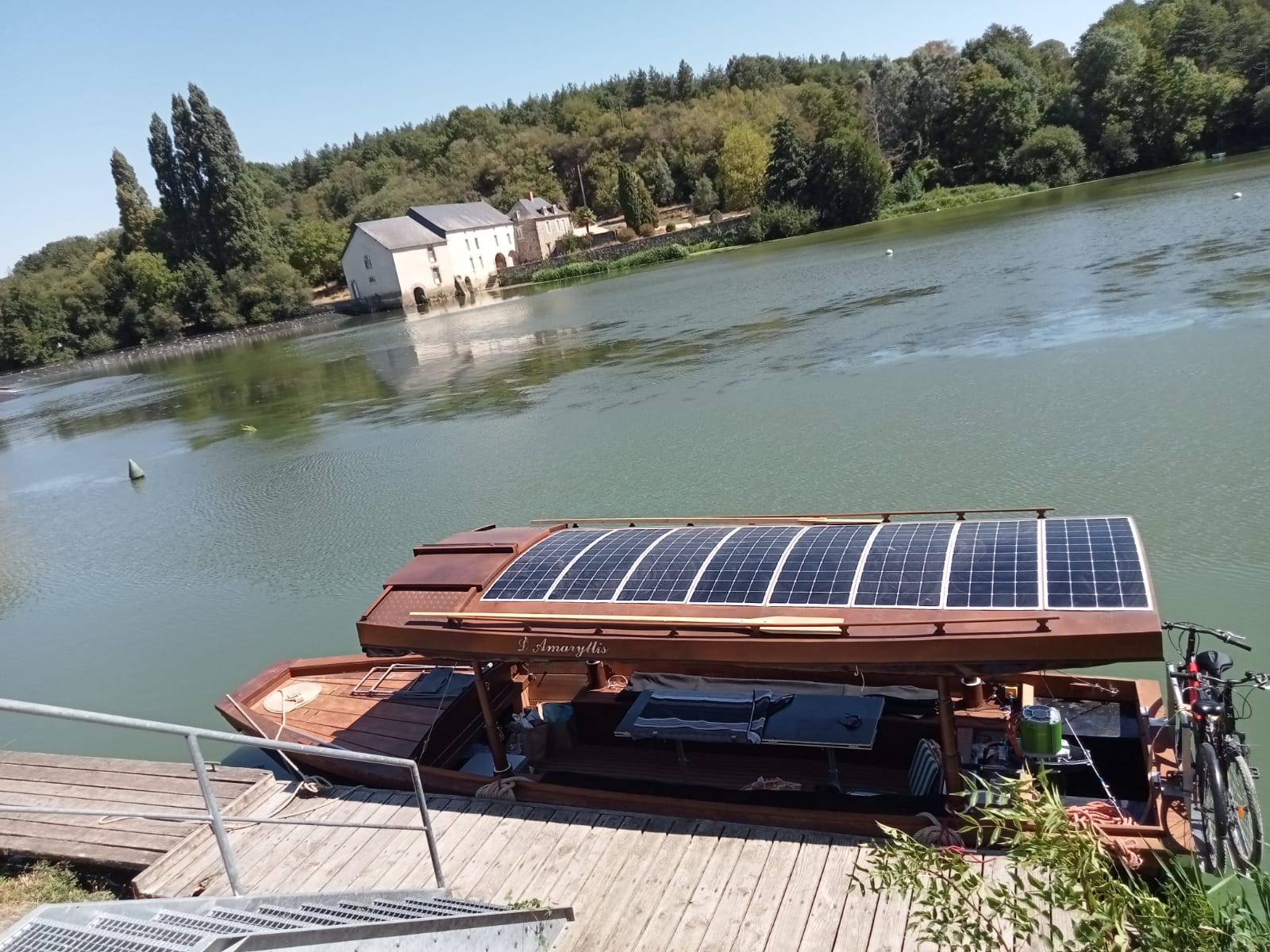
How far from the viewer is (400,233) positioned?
86375mm

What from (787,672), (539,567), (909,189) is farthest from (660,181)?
(787,672)

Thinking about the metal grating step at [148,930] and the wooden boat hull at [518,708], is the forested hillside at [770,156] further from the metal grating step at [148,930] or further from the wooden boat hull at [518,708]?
the metal grating step at [148,930]

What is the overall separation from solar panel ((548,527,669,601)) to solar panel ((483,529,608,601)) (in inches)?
5.2

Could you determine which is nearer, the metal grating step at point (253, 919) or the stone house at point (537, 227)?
the metal grating step at point (253, 919)

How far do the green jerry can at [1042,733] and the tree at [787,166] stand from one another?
256 feet

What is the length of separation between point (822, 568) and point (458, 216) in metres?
90.6

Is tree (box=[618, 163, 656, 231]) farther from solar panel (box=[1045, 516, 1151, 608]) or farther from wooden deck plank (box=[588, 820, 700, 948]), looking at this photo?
wooden deck plank (box=[588, 820, 700, 948])

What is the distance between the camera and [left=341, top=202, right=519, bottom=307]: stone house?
85.2 meters

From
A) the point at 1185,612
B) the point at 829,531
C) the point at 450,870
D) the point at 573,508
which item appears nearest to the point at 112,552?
the point at 573,508

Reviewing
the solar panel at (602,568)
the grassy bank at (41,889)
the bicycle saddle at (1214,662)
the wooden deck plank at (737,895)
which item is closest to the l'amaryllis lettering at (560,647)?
the solar panel at (602,568)

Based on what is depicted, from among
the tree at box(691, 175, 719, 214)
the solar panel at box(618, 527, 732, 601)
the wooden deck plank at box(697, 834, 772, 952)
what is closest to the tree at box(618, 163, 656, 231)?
the tree at box(691, 175, 719, 214)

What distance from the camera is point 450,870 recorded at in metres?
7.27

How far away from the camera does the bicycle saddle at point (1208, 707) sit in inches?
231

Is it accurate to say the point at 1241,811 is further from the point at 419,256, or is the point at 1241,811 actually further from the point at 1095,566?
the point at 419,256
